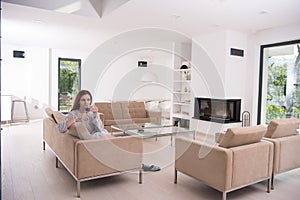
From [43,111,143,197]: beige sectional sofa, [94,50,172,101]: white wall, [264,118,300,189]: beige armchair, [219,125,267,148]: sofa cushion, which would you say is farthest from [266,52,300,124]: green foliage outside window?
[94,50,172,101]: white wall

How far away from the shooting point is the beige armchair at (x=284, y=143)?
281 cm

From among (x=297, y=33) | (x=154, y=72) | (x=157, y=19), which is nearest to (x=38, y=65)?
(x=154, y=72)

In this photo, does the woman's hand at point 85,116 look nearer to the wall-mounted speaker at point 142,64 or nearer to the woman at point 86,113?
the woman at point 86,113

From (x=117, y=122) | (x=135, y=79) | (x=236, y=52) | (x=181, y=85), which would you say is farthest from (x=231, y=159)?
(x=135, y=79)

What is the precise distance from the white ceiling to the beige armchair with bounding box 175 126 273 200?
2.18 metres

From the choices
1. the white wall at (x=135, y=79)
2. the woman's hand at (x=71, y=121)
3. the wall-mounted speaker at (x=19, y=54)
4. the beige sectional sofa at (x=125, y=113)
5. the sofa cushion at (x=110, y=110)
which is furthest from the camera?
the white wall at (x=135, y=79)

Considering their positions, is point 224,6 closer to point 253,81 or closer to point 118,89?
point 253,81

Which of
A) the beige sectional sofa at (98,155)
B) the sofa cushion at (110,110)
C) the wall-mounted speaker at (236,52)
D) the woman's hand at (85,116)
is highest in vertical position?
the wall-mounted speaker at (236,52)

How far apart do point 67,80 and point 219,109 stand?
19.0 ft

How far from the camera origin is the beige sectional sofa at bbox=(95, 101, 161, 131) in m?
5.35

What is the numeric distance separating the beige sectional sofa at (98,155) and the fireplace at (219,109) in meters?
3.35

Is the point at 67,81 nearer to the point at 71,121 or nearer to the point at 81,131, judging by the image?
the point at 71,121

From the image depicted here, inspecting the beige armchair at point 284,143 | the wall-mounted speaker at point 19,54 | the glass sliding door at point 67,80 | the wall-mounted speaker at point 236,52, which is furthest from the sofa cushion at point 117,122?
the wall-mounted speaker at point 19,54

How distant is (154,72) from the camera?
385 inches
